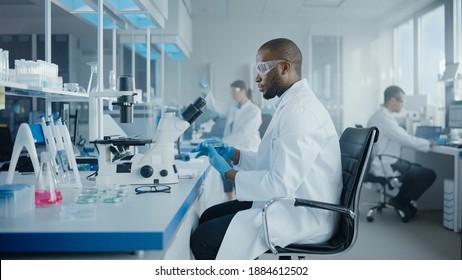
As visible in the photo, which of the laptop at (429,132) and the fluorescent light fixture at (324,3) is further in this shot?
the laptop at (429,132)

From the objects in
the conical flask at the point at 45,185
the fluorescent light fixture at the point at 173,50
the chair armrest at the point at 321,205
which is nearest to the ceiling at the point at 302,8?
the fluorescent light fixture at the point at 173,50

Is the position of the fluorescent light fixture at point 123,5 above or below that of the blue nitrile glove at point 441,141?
above

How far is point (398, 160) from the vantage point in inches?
145

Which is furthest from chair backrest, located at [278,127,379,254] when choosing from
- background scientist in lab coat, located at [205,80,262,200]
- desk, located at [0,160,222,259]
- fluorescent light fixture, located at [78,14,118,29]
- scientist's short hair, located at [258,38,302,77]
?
background scientist in lab coat, located at [205,80,262,200]

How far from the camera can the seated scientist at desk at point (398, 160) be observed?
352 cm

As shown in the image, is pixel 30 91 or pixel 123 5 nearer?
pixel 30 91

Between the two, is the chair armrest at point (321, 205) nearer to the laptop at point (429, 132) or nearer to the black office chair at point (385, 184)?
the black office chair at point (385, 184)

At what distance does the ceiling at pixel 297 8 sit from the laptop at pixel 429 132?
130 centimetres

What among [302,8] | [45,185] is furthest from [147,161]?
[302,8]

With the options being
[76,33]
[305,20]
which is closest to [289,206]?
[305,20]

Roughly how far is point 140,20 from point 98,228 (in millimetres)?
1933

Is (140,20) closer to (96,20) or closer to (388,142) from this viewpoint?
(96,20)
